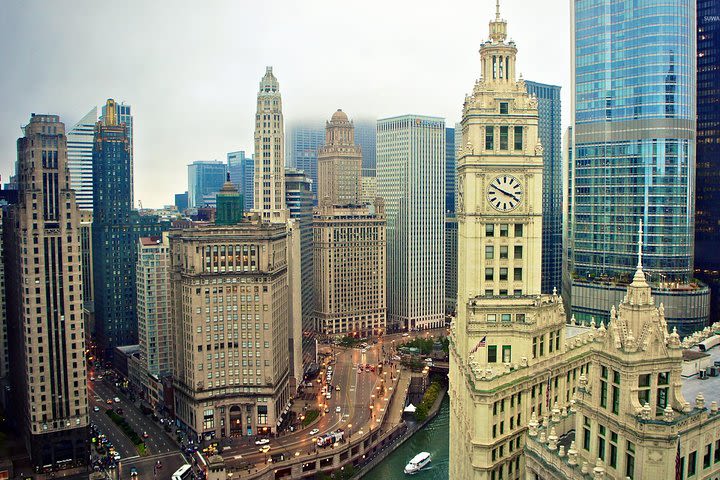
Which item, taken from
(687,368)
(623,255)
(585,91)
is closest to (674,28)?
(585,91)

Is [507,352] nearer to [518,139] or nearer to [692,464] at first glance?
[518,139]

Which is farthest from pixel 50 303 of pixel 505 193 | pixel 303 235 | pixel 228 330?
pixel 303 235

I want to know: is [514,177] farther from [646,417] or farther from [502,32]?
[646,417]

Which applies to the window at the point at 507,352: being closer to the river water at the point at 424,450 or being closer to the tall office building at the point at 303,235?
the river water at the point at 424,450

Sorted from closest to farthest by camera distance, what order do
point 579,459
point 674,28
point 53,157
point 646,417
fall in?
point 646,417 < point 579,459 < point 53,157 < point 674,28

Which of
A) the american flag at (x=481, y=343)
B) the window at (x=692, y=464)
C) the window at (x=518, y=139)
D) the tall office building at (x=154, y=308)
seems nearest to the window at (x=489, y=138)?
the window at (x=518, y=139)

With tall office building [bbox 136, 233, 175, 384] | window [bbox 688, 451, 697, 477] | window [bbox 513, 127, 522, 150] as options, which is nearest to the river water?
tall office building [bbox 136, 233, 175, 384]
